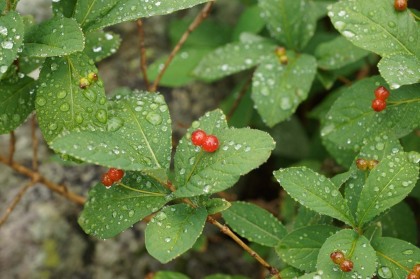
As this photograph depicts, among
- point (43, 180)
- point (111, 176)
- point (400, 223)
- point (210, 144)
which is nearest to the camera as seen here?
point (210, 144)

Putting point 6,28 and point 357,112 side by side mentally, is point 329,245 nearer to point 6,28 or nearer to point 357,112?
point 357,112

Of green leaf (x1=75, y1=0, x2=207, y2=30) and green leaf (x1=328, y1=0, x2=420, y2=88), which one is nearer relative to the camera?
green leaf (x1=75, y1=0, x2=207, y2=30)

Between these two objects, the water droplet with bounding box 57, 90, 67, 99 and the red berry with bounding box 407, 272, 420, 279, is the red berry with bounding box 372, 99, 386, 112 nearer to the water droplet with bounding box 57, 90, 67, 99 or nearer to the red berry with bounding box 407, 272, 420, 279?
the red berry with bounding box 407, 272, 420, 279

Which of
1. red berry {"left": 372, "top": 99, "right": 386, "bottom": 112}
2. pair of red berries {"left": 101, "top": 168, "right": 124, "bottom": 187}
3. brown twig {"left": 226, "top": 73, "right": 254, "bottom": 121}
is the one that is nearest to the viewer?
pair of red berries {"left": 101, "top": 168, "right": 124, "bottom": 187}

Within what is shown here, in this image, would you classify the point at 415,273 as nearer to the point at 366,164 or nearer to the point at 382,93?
the point at 366,164

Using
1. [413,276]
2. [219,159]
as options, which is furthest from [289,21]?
[413,276]

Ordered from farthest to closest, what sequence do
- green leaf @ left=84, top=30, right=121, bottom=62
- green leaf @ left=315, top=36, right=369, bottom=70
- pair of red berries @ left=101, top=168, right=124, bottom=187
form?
1. green leaf @ left=315, top=36, right=369, bottom=70
2. green leaf @ left=84, top=30, right=121, bottom=62
3. pair of red berries @ left=101, top=168, right=124, bottom=187

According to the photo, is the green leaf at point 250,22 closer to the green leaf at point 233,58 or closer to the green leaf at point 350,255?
the green leaf at point 233,58

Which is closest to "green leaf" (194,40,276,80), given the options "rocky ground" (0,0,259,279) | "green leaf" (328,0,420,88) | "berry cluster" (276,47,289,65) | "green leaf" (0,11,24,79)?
"berry cluster" (276,47,289,65)
